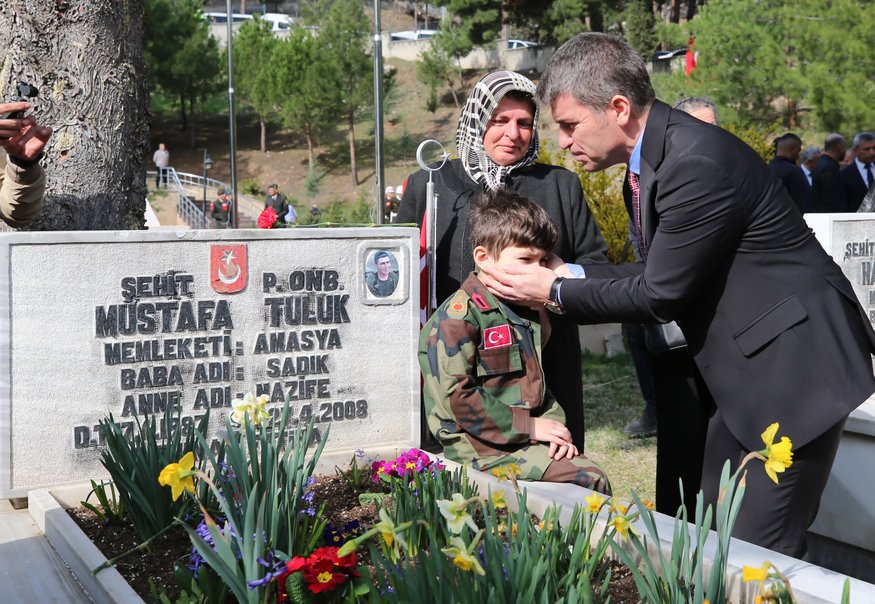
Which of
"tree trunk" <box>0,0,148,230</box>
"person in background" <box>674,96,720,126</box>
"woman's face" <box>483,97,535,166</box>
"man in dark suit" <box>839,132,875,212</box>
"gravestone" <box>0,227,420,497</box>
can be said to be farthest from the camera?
"man in dark suit" <box>839,132,875,212</box>

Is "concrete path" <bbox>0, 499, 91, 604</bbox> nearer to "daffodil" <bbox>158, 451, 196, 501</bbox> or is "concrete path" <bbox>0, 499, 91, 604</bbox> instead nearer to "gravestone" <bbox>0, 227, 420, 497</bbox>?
"gravestone" <bbox>0, 227, 420, 497</bbox>

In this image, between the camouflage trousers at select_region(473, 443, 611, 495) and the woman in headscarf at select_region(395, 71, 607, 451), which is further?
the woman in headscarf at select_region(395, 71, 607, 451)

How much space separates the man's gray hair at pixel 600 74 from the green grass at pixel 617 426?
1.94 meters

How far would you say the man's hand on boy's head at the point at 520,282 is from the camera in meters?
2.90

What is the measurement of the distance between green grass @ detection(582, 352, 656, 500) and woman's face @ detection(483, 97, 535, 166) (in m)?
1.45

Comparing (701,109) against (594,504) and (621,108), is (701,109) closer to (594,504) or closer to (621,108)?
(621,108)

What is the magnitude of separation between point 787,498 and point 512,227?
1.10 metres

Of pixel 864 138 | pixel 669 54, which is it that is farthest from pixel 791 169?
pixel 669 54

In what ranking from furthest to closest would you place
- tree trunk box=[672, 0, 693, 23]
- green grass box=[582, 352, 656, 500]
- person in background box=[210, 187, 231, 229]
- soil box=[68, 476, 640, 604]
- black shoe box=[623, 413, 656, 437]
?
tree trunk box=[672, 0, 693, 23] < person in background box=[210, 187, 231, 229] < black shoe box=[623, 413, 656, 437] < green grass box=[582, 352, 656, 500] < soil box=[68, 476, 640, 604]

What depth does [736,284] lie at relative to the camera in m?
2.60

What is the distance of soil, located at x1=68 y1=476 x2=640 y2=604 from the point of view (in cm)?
247

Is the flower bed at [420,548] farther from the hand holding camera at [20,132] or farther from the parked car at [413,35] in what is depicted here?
the parked car at [413,35]

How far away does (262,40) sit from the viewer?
48.5 meters

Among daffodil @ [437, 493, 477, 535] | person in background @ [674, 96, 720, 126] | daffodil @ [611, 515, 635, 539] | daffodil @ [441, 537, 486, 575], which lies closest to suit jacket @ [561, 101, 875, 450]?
daffodil @ [611, 515, 635, 539]
